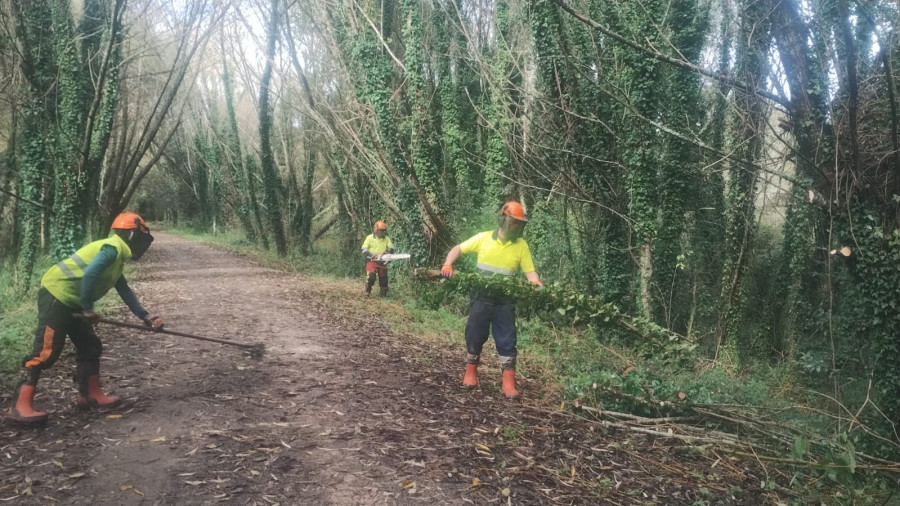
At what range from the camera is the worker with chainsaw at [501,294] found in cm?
619

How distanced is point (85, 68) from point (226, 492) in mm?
12906

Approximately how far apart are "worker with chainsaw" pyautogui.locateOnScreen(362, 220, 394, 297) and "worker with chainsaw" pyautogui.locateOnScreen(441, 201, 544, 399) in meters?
6.02

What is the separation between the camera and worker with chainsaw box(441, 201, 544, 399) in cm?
619

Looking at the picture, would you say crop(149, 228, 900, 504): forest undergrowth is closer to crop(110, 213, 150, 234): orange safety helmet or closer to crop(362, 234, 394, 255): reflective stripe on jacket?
crop(362, 234, 394, 255): reflective stripe on jacket

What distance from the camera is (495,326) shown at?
6.27m

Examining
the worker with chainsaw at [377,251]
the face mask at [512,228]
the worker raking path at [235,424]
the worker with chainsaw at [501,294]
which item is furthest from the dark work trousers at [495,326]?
the worker with chainsaw at [377,251]

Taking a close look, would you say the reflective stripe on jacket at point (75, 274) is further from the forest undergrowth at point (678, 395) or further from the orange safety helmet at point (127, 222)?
the forest undergrowth at point (678, 395)

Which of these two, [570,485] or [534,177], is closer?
[570,485]

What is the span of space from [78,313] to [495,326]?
13.2 ft

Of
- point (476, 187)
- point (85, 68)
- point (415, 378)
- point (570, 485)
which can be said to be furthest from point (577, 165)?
point (85, 68)

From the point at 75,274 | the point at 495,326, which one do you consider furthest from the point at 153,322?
the point at 495,326

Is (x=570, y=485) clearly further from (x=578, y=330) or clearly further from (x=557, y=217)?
(x=557, y=217)

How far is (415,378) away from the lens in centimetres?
673

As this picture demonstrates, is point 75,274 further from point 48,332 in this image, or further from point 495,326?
point 495,326
